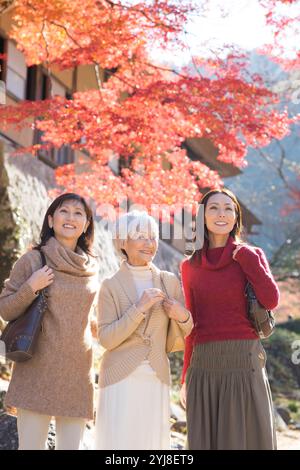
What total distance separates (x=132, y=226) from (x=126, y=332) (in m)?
0.72

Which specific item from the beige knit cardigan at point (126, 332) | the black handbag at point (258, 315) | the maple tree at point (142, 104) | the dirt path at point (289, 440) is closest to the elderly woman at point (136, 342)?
the beige knit cardigan at point (126, 332)

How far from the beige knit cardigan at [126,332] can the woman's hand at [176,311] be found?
55 mm

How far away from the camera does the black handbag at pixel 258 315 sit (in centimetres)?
427

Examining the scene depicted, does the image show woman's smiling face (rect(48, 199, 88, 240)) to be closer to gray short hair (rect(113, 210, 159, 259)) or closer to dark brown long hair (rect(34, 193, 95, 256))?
dark brown long hair (rect(34, 193, 95, 256))

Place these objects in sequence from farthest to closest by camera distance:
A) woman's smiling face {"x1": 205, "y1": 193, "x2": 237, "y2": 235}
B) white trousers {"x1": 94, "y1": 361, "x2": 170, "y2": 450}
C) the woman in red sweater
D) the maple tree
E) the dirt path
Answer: the dirt path
the maple tree
woman's smiling face {"x1": 205, "y1": 193, "x2": 237, "y2": 235}
the woman in red sweater
white trousers {"x1": 94, "y1": 361, "x2": 170, "y2": 450}

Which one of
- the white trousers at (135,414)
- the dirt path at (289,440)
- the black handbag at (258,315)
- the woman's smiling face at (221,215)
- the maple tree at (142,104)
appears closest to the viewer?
the white trousers at (135,414)

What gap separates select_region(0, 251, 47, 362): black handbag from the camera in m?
4.02

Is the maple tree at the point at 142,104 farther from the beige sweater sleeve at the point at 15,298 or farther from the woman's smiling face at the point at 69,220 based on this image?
the beige sweater sleeve at the point at 15,298

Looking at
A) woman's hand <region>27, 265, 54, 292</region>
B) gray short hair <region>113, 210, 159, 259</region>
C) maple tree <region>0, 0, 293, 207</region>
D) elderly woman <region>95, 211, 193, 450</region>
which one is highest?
maple tree <region>0, 0, 293, 207</region>

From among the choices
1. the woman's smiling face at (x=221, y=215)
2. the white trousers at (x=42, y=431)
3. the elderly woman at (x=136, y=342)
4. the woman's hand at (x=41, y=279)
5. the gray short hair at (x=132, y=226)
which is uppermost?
the woman's smiling face at (x=221, y=215)

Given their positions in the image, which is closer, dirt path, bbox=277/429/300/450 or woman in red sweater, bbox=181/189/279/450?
woman in red sweater, bbox=181/189/279/450

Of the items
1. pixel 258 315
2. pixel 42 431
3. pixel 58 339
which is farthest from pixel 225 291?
pixel 42 431

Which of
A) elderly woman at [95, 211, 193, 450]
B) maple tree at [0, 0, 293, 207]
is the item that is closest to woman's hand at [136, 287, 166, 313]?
elderly woman at [95, 211, 193, 450]

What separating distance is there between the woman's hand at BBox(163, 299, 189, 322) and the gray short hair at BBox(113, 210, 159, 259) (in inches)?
18.1
